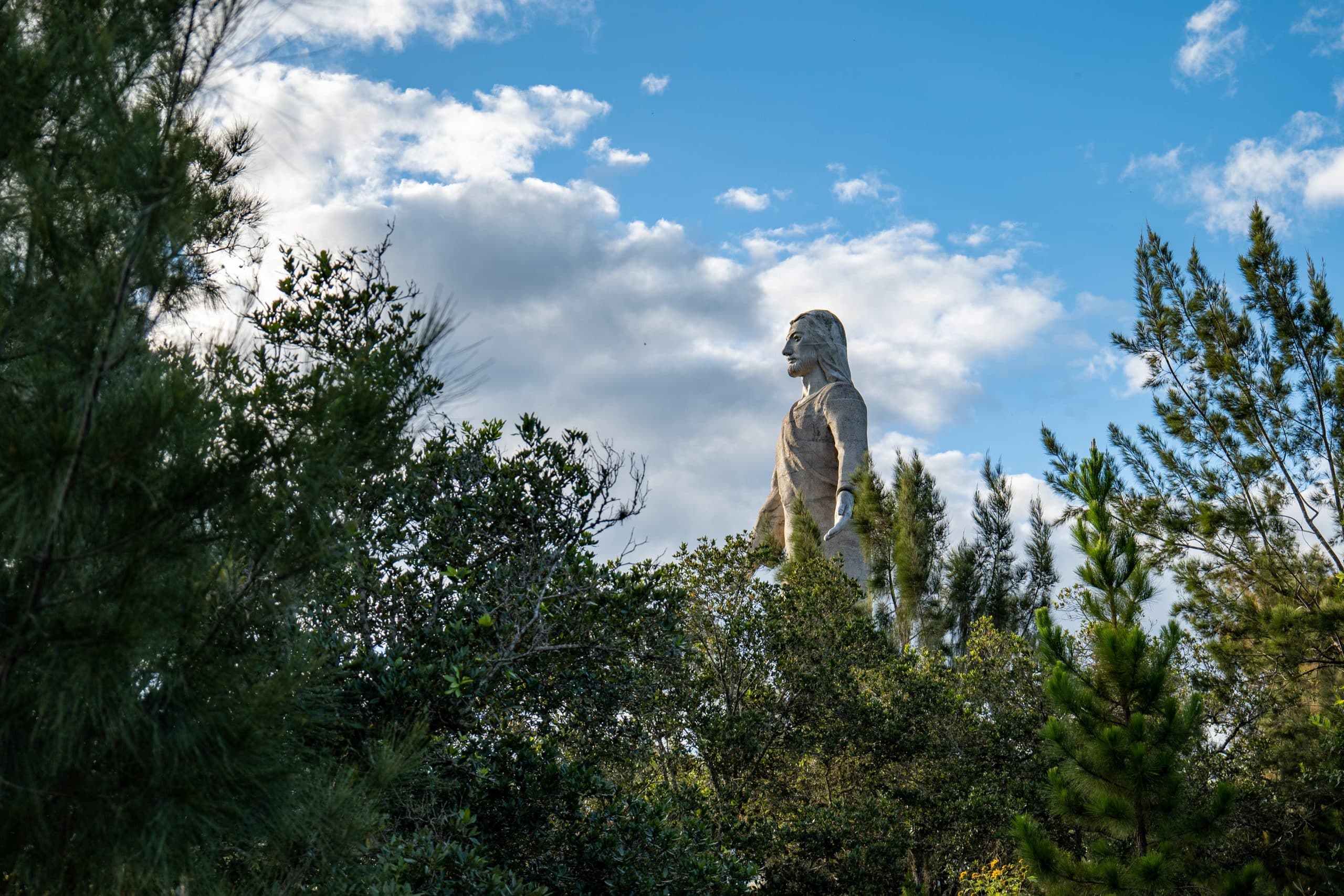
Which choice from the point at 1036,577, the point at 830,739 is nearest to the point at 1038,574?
the point at 1036,577

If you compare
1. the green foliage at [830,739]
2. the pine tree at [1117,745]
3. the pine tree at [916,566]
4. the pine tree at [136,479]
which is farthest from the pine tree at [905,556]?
the pine tree at [136,479]

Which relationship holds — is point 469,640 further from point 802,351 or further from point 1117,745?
point 802,351

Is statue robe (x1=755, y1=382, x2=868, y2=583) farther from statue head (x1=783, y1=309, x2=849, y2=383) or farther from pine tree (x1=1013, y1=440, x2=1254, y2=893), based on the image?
pine tree (x1=1013, y1=440, x2=1254, y2=893)

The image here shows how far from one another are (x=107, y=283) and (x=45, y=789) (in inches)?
49.6

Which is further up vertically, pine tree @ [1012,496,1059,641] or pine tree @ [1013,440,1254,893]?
pine tree @ [1012,496,1059,641]

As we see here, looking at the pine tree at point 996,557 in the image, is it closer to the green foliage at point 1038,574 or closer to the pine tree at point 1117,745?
the green foliage at point 1038,574

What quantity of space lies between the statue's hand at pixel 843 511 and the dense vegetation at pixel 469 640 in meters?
0.47

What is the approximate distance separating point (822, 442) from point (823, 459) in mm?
227

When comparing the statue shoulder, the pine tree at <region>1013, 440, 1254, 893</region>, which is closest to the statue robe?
the statue shoulder

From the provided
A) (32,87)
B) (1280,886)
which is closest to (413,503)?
(32,87)

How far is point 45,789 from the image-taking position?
277 centimetres

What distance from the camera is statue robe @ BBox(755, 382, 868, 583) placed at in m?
13.8

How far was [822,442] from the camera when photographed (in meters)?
14.4

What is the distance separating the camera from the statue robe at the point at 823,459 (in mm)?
13812
